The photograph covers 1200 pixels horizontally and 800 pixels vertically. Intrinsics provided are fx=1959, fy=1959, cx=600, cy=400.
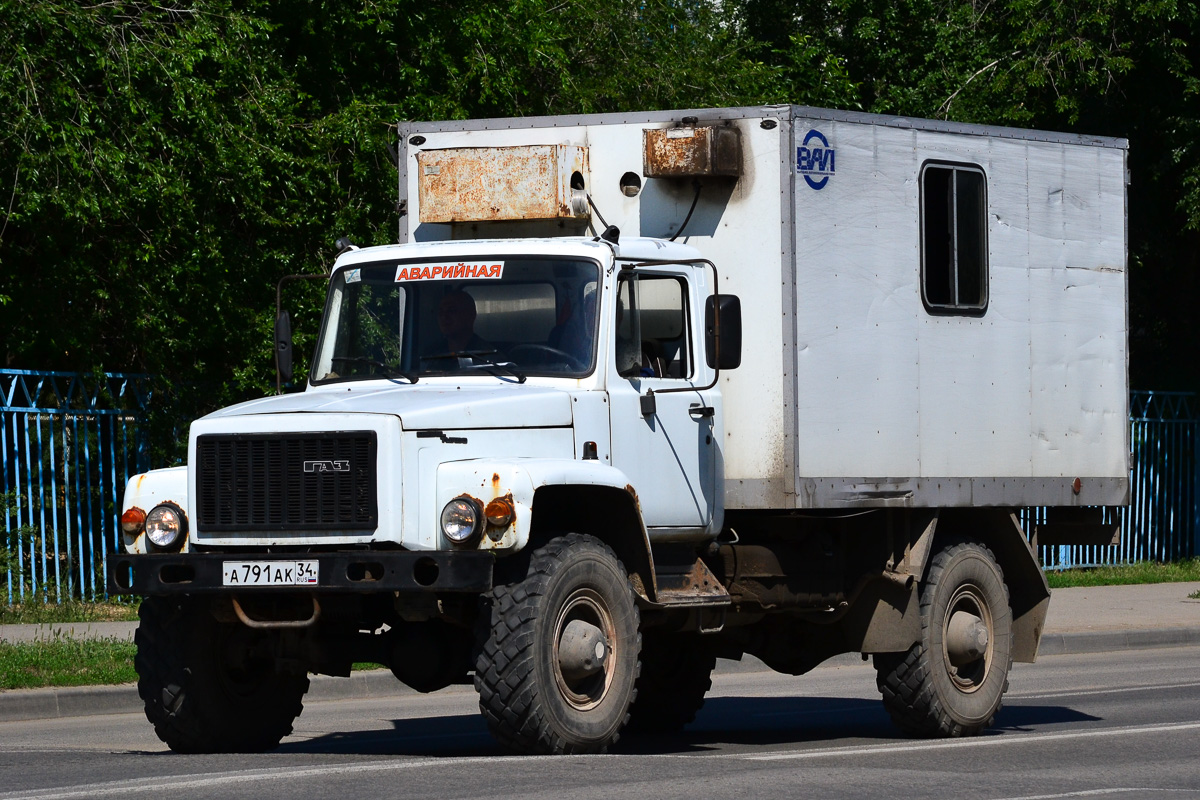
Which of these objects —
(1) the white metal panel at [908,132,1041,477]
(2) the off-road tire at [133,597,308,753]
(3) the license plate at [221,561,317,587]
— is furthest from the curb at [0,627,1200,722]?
(1) the white metal panel at [908,132,1041,477]

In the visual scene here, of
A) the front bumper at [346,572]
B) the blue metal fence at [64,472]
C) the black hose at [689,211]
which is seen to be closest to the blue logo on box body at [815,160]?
the black hose at [689,211]

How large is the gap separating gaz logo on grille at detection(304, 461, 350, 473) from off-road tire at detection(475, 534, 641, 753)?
0.89m

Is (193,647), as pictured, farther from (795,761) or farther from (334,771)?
(795,761)

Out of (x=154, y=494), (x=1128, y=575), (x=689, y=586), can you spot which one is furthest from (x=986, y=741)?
(x=1128, y=575)

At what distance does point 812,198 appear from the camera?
10.6m

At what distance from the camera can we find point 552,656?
8727mm

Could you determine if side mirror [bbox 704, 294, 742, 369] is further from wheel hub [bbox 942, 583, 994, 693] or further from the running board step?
wheel hub [bbox 942, 583, 994, 693]

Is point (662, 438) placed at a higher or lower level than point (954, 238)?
lower

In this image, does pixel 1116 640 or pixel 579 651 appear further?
pixel 1116 640

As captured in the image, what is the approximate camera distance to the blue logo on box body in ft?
34.7

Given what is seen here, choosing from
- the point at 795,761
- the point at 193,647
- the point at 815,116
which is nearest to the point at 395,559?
the point at 193,647

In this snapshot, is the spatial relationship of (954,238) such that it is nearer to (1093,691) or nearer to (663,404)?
(663,404)

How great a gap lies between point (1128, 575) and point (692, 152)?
1626 centimetres

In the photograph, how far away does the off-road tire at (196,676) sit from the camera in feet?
30.9
